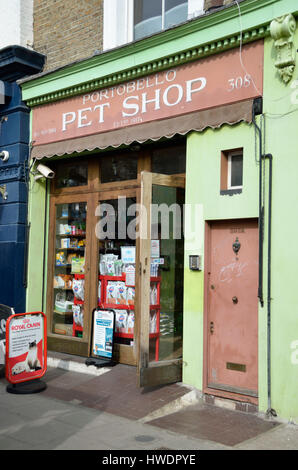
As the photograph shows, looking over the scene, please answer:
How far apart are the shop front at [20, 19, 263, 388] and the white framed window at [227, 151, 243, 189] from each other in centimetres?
4

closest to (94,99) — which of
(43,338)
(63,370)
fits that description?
(43,338)

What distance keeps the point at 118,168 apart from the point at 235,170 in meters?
2.50

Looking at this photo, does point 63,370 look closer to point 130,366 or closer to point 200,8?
point 130,366

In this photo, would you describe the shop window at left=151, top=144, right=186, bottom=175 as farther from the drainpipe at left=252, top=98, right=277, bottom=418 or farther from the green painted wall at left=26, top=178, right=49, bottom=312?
the green painted wall at left=26, top=178, right=49, bottom=312

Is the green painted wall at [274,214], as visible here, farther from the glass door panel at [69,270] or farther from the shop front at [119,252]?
the glass door panel at [69,270]

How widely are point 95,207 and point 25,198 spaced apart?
164cm

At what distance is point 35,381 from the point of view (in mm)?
7453

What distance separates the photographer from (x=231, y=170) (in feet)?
22.5

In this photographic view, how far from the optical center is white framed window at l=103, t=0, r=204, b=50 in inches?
331

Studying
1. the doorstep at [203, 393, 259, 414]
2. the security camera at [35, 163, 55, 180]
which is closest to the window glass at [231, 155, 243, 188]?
the doorstep at [203, 393, 259, 414]

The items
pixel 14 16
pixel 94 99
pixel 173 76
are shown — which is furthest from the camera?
pixel 14 16

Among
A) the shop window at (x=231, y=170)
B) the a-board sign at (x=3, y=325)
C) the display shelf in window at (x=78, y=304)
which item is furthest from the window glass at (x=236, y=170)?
the a-board sign at (x=3, y=325)

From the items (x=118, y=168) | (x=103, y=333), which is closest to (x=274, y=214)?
(x=118, y=168)

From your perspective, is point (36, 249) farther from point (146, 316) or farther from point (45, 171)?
point (146, 316)
